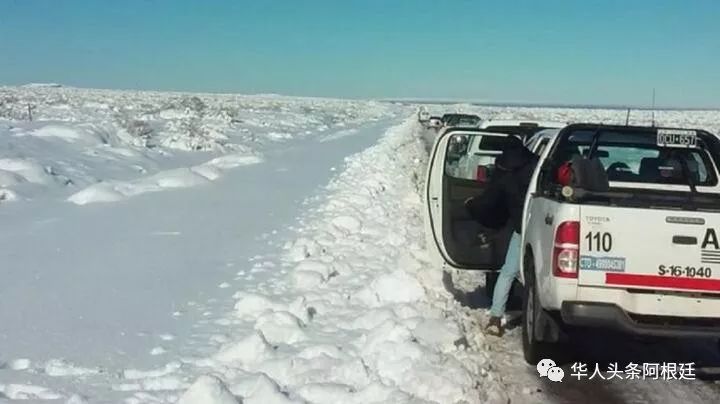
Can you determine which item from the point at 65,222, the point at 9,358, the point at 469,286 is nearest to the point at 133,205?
the point at 65,222

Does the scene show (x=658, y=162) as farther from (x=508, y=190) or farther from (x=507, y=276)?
(x=507, y=276)

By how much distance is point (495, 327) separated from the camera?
635 centimetres

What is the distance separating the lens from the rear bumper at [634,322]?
4797 millimetres

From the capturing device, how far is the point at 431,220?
7.25m

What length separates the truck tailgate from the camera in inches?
187

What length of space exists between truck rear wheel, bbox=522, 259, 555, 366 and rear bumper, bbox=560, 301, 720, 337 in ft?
1.83

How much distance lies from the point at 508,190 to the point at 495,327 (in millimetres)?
1178

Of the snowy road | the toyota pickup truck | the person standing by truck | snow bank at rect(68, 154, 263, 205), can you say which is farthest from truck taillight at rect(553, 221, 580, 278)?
snow bank at rect(68, 154, 263, 205)

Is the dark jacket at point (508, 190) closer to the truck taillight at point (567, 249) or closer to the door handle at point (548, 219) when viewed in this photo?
the door handle at point (548, 219)

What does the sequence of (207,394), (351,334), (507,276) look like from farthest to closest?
(507,276) < (351,334) < (207,394)

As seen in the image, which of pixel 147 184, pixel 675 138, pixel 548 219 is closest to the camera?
pixel 548 219

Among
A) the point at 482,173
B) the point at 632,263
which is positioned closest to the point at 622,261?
the point at 632,263

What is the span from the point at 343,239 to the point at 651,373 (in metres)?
5.34

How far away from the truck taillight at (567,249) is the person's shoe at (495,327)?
60.9 inches
